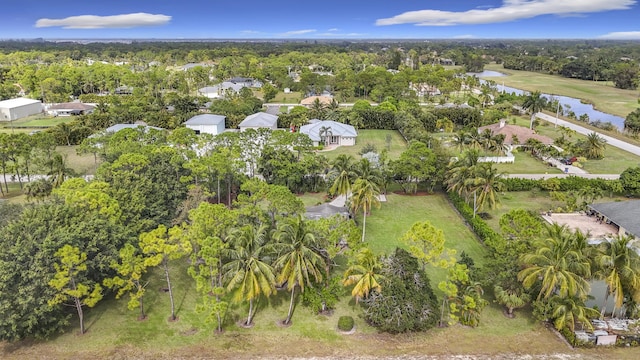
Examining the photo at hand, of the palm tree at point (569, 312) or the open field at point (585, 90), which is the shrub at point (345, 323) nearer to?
the palm tree at point (569, 312)

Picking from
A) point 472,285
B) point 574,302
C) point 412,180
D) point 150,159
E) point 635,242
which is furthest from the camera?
point 412,180

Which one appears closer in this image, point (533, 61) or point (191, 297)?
point (191, 297)

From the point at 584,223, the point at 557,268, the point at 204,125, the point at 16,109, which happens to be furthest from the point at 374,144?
the point at 16,109

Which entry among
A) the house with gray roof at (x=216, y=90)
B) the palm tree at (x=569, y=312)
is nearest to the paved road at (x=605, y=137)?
the palm tree at (x=569, y=312)

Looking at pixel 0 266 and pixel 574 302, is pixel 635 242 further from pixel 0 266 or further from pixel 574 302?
pixel 0 266

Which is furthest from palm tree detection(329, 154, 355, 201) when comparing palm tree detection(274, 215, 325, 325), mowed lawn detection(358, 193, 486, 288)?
palm tree detection(274, 215, 325, 325)

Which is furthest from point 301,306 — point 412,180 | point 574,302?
point 412,180
